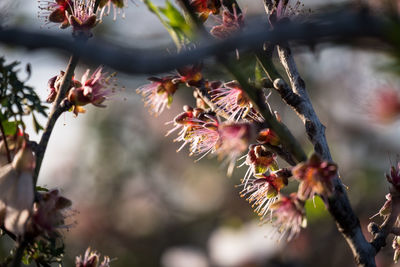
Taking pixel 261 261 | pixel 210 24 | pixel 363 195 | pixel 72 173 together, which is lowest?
pixel 363 195

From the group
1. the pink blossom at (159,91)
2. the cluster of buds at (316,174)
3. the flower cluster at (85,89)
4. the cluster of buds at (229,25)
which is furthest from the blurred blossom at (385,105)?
the flower cluster at (85,89)

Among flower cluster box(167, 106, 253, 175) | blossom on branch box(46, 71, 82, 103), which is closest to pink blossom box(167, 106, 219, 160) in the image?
flower cluster box(167, 106, 253, 175)

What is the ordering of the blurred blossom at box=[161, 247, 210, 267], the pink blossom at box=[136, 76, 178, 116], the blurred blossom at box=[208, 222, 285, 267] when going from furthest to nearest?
the blurred blossom at box=[161, 247, 210, 267] < the blurred blossom at box=[208, 222, 285, 267] < the pink blossom at box=[136, 76, 178, 116]

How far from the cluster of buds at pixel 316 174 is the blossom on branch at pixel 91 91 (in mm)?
412

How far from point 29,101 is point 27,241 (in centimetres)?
24

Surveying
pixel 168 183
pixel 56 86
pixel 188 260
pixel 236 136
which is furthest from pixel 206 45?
pixel 168 183

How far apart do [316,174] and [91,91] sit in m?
0.44

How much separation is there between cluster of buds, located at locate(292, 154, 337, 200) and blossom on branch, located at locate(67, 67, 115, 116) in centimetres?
41

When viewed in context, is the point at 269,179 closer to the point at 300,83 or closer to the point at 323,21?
the point at 300,83

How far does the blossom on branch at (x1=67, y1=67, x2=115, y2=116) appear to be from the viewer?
3.27 feet

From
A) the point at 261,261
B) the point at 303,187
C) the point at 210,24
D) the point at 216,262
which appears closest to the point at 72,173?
the point at 216,262

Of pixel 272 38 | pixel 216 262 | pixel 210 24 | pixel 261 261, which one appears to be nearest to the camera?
pixel 272 38

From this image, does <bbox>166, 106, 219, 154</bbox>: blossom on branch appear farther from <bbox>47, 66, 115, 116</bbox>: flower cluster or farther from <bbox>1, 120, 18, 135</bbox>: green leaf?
<bbox>1, 120, 18, 135</bbox>: green leaf

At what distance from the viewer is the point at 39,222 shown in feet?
2.82
